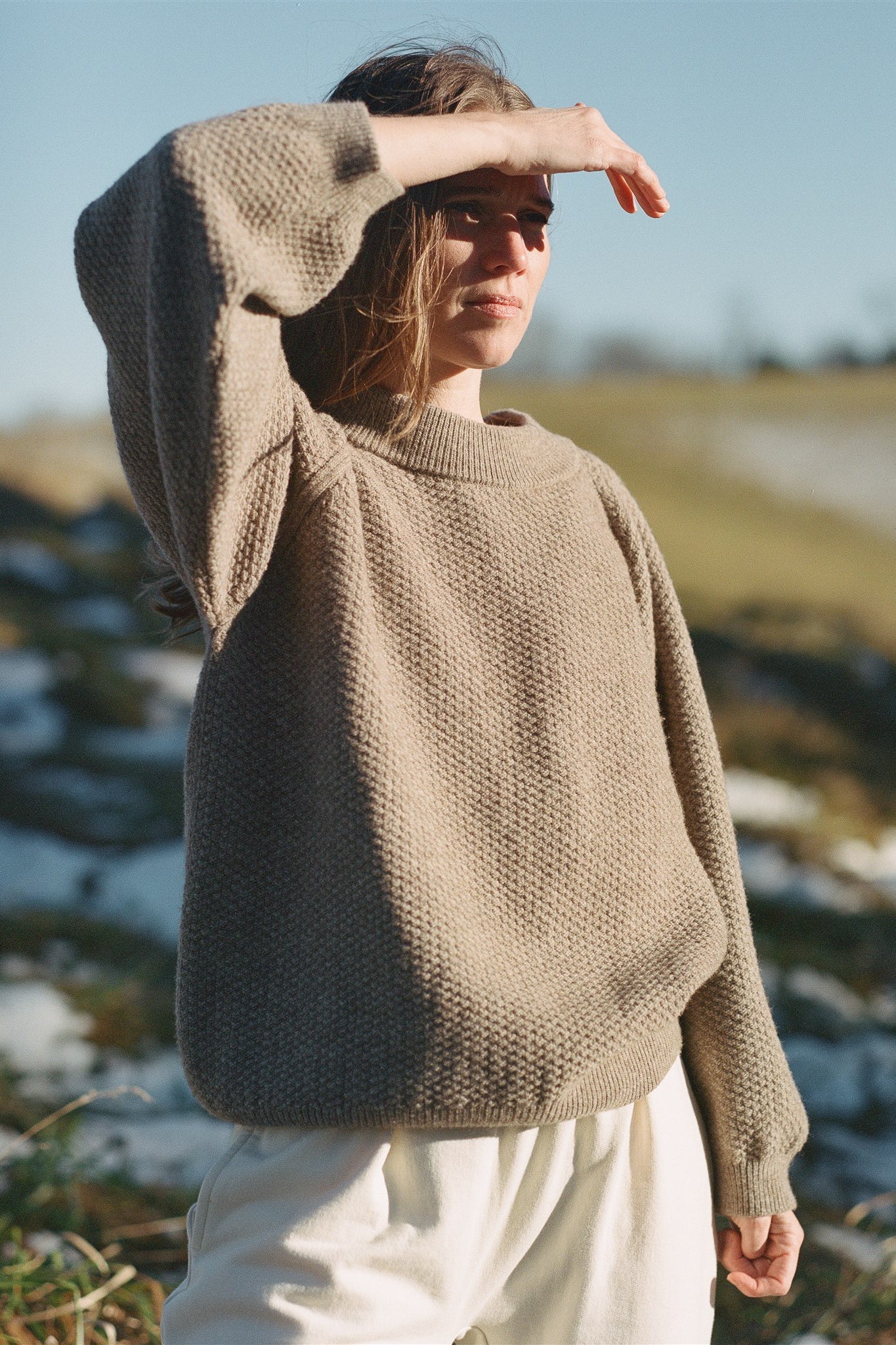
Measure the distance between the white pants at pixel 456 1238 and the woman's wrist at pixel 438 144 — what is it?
823 millimetres

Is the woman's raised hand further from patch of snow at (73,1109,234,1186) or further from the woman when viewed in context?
patch of snow at (73,1109,234,1186)

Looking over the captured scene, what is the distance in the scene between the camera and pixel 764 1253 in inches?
55.4

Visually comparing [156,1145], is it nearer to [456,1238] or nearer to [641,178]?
[456,1238]

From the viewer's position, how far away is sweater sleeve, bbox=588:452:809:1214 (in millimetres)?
1342

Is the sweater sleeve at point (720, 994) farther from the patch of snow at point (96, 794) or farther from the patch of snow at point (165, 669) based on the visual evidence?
the patch of snow at point (165, 669)

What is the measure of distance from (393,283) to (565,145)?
8.0 inches

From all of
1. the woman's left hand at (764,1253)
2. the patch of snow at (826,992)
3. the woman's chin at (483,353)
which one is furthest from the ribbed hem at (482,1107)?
the patch of snow at (826,992)

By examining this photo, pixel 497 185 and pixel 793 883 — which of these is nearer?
pixel 497 185

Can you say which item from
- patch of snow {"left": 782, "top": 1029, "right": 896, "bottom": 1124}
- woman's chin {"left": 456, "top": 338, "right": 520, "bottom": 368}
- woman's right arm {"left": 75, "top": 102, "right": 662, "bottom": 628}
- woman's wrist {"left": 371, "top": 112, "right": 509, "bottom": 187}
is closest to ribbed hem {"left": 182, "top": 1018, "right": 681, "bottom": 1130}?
woman's right arm {"left": 75, "top": 102, "right": 662, "bottom": 628}

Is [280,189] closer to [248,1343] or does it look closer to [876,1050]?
[248,1343]

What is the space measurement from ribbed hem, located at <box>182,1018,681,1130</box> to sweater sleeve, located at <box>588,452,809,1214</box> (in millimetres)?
157

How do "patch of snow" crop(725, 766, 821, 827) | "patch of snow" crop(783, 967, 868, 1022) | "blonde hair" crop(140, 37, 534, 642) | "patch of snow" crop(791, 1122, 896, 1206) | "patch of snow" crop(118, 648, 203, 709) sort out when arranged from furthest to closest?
"patch of snow" crop(118, 648, 203, 709)
"patch of snow" crop(725, 766, 821, 827)
"patch of snow" crop(783, 967, 868, 1022)
"patch of snow" crop(791, 1122, 896, 1206)
"blonde hair" crop(140, 37, 534, 642)

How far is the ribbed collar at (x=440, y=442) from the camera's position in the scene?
1.23m

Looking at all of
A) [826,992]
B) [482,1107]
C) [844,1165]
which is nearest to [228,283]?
[482,1107]
